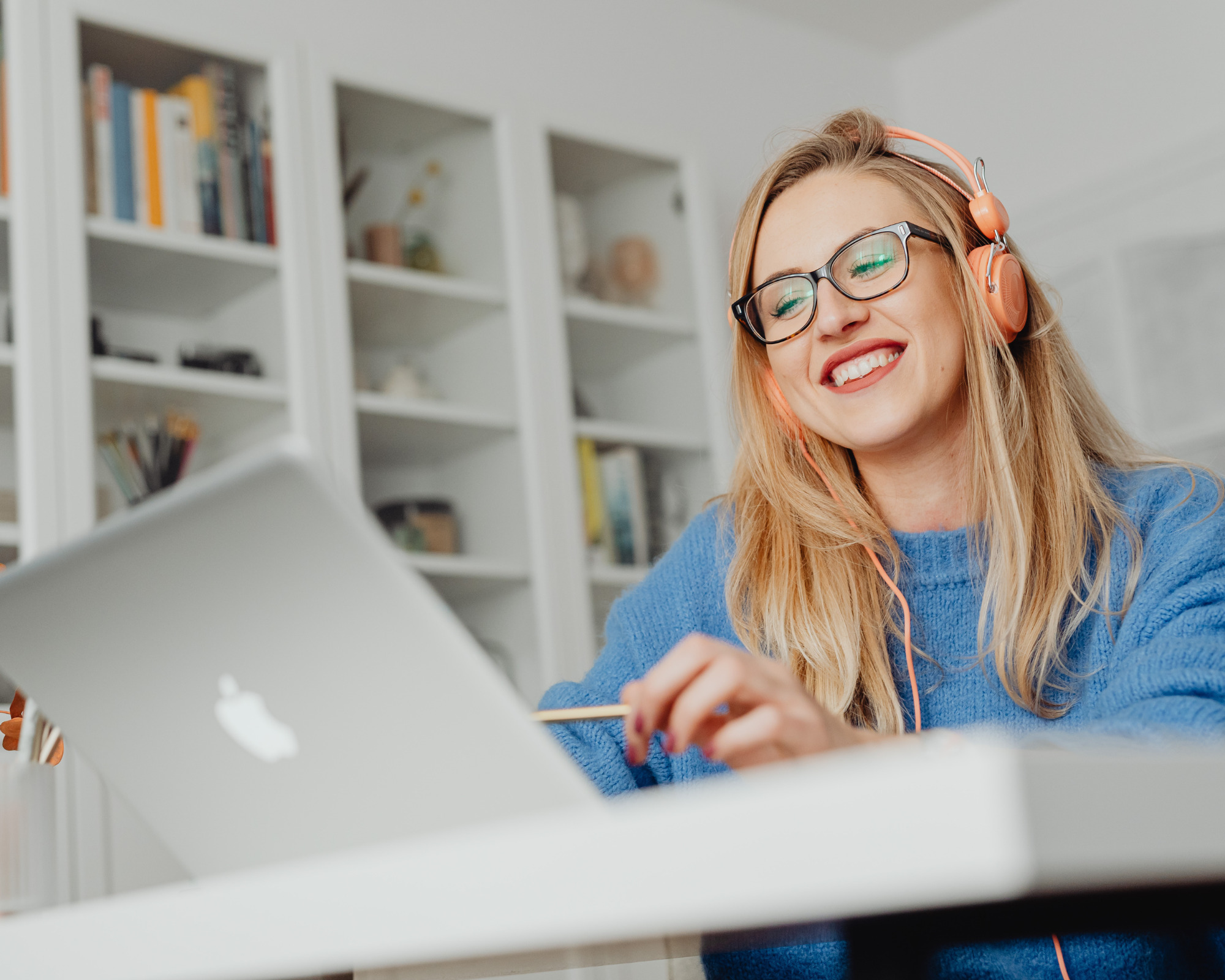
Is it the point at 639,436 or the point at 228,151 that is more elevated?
the point at 228,151

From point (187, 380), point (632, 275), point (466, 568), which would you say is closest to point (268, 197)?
point (187, 380)

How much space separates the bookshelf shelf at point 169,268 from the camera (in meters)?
2.30

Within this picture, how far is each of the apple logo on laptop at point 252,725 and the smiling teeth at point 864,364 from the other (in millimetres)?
897

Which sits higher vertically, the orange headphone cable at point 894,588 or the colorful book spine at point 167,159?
the colorful book spine at point 167,159

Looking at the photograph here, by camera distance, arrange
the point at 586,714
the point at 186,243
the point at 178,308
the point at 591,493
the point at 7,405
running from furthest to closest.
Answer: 1. the point at 591,493
2. the point at 178,308
3. the point at 186,243
4. the point at 7,405
5. the point at 586,714

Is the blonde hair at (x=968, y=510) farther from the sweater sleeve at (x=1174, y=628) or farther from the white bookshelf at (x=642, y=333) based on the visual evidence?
the white bookshelf at (x=642, y=333)

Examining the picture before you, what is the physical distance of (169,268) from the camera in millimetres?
2410

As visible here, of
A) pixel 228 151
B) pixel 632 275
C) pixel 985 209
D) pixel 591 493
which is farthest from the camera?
pixel 632 275

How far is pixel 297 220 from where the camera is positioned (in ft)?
8.12

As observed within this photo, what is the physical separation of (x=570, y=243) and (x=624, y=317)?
21 cm

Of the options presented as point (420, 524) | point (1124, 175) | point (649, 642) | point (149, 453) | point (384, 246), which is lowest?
point (649, 642)

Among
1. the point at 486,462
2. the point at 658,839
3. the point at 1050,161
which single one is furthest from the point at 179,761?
the point at 1050,161

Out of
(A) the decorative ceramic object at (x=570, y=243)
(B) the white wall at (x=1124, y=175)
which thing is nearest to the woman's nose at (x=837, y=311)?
(A) the decorative ceramic object at (x=570, y=243)

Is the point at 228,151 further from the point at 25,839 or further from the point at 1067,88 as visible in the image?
the point at 1067,88
